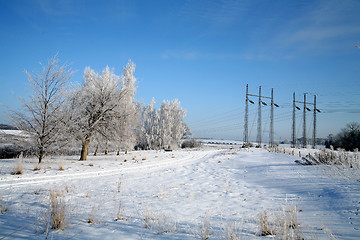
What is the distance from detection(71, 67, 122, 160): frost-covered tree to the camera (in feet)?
50.6

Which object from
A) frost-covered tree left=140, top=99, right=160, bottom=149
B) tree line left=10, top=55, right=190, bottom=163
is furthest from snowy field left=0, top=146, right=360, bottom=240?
frost-covered tree left=140, top=99, right=160, bottom=149

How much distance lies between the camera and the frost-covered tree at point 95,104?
50.6 ft

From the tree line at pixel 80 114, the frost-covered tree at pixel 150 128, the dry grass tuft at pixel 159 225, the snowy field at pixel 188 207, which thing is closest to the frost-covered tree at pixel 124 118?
the tree line at pixel 80 114

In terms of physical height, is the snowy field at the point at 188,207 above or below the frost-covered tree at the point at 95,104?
below

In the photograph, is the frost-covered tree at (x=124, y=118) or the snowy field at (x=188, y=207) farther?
the frost-covered tree at (x=124, y=118)

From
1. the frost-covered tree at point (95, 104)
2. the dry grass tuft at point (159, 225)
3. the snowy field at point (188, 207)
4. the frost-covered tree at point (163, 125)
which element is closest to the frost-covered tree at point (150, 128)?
the frost-covered tree at point (163, 125)

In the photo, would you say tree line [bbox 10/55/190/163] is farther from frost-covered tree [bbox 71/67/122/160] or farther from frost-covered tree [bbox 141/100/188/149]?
frost-covered tree [bbox 141/100/188/149]

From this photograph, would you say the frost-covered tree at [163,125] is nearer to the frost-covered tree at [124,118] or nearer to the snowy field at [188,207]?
the frost-covered tree at [124,118]

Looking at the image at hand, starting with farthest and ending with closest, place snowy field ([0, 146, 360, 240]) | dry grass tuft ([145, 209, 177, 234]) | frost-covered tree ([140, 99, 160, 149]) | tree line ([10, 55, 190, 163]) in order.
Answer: frost-covered tree ([140, 99, 160, 149])
tree line ([10, 55, 190, 163])
dry grass tuft ([145, 209, 177, 234])
snowy field ([0, 146, 360, 240])

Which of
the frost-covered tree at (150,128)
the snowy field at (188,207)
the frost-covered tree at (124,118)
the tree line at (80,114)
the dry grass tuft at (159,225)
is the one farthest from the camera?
the frost-covered tree at (150,128)

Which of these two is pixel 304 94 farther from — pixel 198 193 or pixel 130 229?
pixel 130 229

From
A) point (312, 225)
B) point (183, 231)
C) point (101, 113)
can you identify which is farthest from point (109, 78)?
point (312, 225)

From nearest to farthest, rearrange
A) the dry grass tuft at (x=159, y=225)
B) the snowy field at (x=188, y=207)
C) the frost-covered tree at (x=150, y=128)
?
the snowy field at (x=188, y=207), the dry grass tuft at (x=159, y=225), the frost-covered tree at (x=150, y=128)

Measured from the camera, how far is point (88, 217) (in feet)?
14.9
